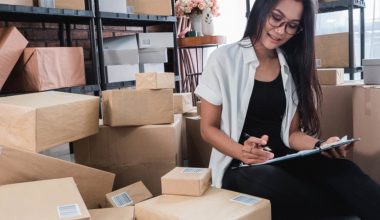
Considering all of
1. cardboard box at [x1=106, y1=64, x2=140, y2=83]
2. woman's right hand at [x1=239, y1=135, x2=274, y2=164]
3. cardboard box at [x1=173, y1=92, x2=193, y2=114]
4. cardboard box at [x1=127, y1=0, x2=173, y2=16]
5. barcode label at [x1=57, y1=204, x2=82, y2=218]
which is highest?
cardboard box at [x1=127, y1=0, x2=173, y2=16]

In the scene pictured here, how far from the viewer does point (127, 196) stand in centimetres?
144

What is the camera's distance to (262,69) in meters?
1.44

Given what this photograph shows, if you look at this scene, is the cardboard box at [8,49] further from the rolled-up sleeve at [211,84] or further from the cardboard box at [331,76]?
the cardboard box at [331,76]

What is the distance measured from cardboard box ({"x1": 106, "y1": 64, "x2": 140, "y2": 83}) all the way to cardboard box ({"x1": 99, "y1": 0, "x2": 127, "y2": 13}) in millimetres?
342

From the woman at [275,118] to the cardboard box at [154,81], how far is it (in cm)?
34

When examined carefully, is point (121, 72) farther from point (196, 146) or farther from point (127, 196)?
point (127, 196)

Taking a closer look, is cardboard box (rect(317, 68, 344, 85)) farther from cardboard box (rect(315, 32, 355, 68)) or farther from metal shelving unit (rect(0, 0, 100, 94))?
metal shelving unit (rect(0, 0, 100, 94))

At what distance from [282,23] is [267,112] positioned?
31 cm

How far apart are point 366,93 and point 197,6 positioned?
183cm

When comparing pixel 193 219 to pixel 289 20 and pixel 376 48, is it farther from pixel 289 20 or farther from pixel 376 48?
pixel 376 48

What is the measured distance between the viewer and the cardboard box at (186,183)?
1065 millimetres

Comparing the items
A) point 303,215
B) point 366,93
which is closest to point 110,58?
point 366,93

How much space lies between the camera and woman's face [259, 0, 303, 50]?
1.34 metres

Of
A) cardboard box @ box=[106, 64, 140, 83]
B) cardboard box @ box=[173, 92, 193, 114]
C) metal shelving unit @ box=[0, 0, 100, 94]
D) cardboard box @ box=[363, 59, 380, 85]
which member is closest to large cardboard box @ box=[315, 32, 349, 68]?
cardboard box @ box=[363, 59, 380, 85]
